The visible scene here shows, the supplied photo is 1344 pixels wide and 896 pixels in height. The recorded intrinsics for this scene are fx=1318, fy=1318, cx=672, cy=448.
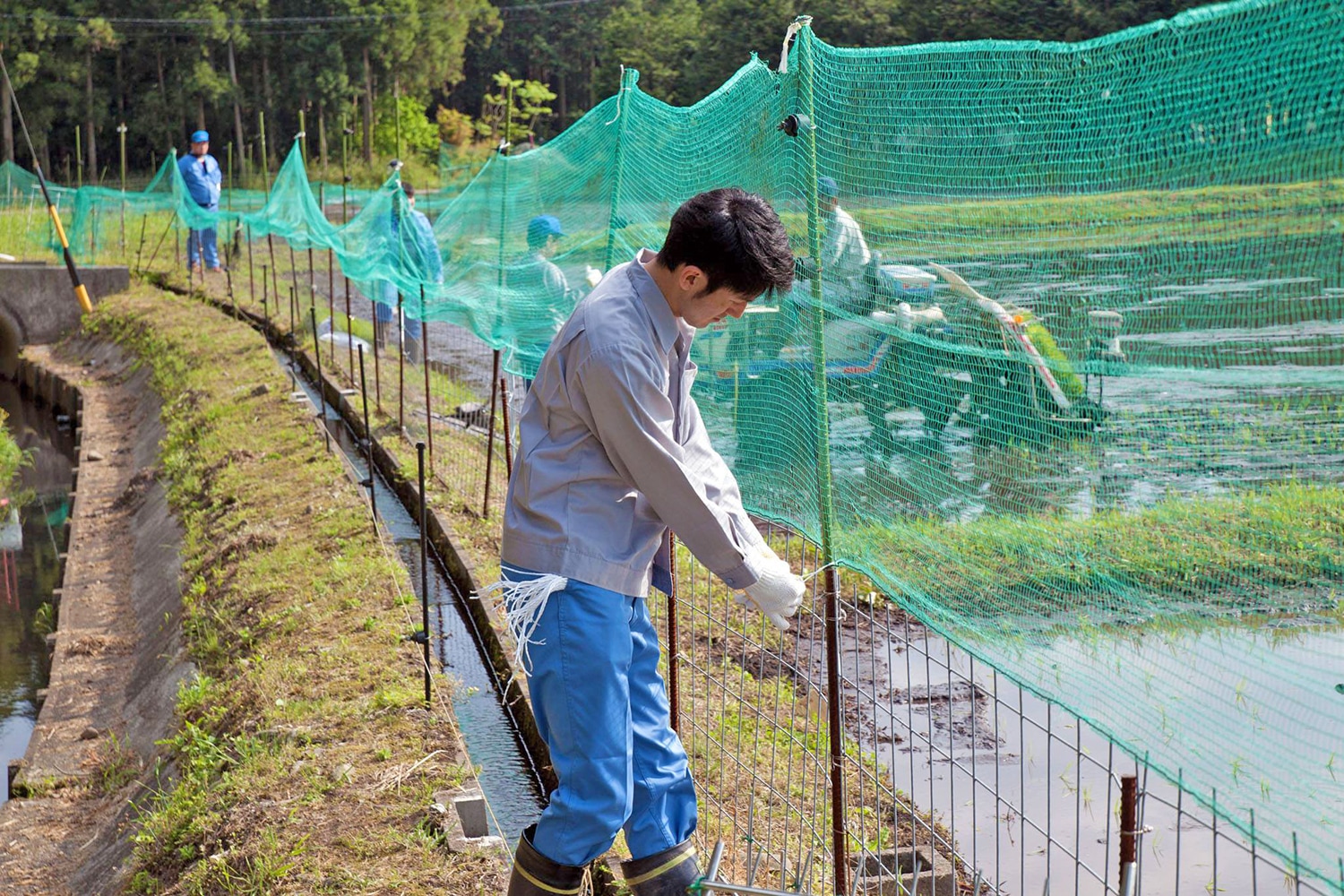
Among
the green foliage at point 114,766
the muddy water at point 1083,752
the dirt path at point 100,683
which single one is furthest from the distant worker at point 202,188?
the muddy water at point 1083,752

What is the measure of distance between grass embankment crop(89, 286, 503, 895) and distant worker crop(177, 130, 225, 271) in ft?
33.1

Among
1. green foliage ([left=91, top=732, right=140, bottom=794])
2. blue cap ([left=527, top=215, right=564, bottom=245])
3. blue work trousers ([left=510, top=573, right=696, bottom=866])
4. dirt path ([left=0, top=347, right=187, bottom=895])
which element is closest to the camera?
blue work trousers ([left=510, top=573, right=696, bottom=866])

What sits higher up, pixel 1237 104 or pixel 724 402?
pixel 1237 104

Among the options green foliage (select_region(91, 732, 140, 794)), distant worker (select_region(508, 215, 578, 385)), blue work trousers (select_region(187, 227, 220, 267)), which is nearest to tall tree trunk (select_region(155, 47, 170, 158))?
blue work trousers (select_region(187, 227, 220, 267))

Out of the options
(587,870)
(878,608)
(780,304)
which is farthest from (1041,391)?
(878,608)

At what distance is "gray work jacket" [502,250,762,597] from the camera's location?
9.39ft

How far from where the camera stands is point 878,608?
21.8ft

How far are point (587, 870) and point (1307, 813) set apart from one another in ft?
7.71

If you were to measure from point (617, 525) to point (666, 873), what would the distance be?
2.75 ft

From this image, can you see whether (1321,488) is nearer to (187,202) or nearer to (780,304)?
(780,304)

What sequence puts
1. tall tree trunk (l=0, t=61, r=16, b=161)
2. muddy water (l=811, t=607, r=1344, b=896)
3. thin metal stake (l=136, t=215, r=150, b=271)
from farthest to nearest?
tall tree trunk (l=0, t=61, r=16, b=161) < thin metal stake (l=136, t=215, r=150, b=271) < muddy water (l=811, t=607, r=1344, b=896)

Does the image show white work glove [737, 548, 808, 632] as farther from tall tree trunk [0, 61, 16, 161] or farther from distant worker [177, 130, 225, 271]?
tall tree trunk [0, 61, 16, 161]

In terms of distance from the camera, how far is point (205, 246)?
20375 millimetres

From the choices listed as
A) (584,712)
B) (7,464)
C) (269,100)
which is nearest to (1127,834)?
(584,712)
